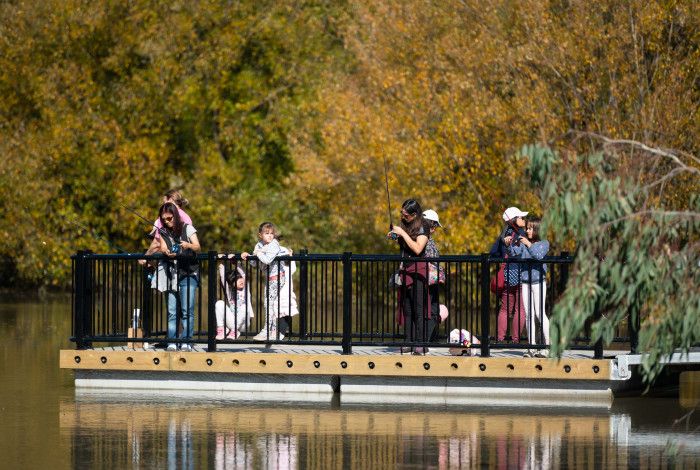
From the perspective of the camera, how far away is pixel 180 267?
18.7 metres

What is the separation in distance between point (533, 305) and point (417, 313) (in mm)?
1280

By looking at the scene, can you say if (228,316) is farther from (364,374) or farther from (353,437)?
(353,437)

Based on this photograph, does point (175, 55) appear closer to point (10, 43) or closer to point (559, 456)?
point (10, 43)

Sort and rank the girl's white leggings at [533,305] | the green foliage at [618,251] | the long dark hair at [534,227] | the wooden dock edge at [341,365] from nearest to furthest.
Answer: the green foliage at [618,251], the wooden dock edge at [341,365], the girl's white leggings at [533,305], the long dark hair at [534,227]

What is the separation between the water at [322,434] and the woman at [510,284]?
153 cm

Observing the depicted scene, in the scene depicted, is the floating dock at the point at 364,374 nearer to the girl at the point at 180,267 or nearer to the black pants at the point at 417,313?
the black pants at the point at 417,313

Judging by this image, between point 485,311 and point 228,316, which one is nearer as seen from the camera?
point 485,311

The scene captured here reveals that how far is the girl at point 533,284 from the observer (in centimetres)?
1789

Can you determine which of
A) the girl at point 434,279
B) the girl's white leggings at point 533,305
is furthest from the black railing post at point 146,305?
the girl's white leggings at point 533,305

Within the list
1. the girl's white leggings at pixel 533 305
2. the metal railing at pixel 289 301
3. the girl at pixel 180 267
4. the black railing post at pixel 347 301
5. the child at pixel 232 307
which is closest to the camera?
the girl's white leggings at pixel 533 305

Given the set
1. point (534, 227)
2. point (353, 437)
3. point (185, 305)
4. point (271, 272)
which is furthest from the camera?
point (271, 272)

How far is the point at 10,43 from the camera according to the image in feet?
142

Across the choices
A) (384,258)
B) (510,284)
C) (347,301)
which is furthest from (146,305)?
(510,284)

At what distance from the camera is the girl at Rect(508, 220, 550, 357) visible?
58.7 feet
